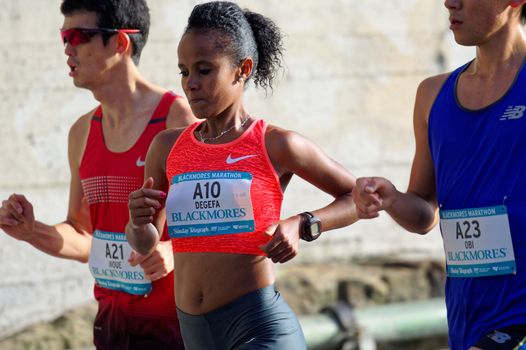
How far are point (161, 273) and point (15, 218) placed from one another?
2.36 feet

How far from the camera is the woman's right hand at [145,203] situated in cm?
356

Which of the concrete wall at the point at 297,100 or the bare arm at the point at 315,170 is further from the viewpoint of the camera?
the concrete wall at the point at 297,100

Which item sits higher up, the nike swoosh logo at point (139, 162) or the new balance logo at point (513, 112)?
the nike swoosh logo at point (139, 162)

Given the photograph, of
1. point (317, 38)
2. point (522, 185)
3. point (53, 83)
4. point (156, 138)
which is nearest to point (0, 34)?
point (53, 83)

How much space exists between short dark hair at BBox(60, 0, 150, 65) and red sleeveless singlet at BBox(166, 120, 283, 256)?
1.12 m

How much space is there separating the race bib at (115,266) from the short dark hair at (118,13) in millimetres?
818

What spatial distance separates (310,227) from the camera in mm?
3611

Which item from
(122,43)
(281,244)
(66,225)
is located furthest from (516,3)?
(66,225)

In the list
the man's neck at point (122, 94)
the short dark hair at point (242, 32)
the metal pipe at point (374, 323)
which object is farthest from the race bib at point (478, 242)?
the metal pipe at point (374, 323)

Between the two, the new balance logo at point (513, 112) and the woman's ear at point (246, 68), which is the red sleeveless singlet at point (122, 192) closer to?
the woman's ear at point (246, 68)

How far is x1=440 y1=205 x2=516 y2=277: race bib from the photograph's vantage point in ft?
11.0

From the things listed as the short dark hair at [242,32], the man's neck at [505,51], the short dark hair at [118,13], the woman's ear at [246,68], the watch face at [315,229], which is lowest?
the watch face at [315,229]

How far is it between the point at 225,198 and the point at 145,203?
0.26 m

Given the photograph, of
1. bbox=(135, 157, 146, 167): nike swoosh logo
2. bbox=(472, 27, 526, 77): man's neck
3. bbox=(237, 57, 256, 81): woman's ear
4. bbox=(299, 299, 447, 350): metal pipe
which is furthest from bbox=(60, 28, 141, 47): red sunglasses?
bbox=(299, 299, 447, 350): metal pipe
